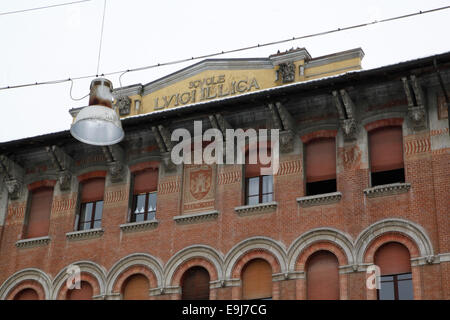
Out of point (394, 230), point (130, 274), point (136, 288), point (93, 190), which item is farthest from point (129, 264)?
point (394, 230)

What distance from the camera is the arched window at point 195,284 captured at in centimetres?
2228

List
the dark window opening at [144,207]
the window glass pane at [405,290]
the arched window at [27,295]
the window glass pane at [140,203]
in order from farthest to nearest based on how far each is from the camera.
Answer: the arched window at [27,295] → the window glass pane at [140,203] → the dark window opening at [144,207] → the window glass pane at [405,290]

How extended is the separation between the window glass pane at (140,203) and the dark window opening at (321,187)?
515 centimetres

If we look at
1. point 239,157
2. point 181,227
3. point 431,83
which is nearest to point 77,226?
point 181,227

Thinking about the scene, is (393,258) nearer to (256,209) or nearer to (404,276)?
(404,276)

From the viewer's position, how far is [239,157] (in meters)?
23.2

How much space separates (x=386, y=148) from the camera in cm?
2167

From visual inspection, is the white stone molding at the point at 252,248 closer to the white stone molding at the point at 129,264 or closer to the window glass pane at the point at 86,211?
the white stone molding at the point at 129,264

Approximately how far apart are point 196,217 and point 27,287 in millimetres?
5825

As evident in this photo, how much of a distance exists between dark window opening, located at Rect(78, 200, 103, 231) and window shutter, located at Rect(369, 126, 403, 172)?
8.48m

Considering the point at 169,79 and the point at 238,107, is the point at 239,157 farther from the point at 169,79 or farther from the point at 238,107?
the point at 169,79

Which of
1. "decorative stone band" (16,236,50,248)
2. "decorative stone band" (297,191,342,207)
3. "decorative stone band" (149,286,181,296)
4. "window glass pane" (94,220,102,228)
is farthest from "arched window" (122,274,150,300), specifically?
"decorative stone band" (297,191,342,207)

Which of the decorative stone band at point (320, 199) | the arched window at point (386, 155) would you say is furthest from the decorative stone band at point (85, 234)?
the arched window at point (386, 155)

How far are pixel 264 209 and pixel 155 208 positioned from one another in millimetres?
3636
